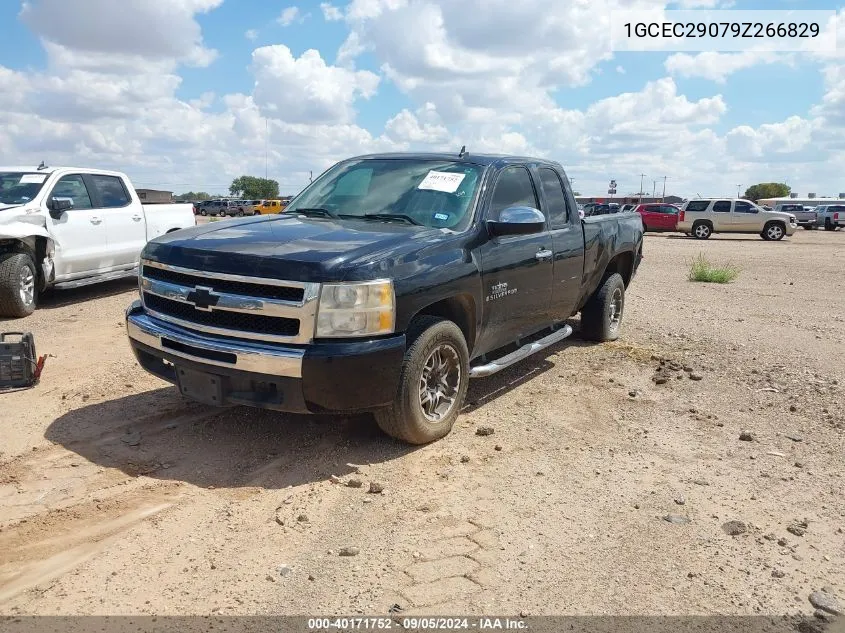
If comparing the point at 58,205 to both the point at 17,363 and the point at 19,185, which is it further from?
the point at 17,363

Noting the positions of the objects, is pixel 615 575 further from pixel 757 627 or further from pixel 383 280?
pixel 383 280

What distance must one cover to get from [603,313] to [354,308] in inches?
167

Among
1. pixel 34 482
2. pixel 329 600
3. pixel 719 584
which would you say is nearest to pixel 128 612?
pixel 329 600

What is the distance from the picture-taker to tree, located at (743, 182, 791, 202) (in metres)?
119

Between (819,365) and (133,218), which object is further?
(133,218)

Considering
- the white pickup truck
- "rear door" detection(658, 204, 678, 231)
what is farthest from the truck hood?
"rear door" detection(658, 204, 678, 231)

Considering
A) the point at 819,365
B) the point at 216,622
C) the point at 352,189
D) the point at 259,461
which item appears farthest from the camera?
the point at 819,365

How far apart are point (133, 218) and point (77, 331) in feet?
10.8

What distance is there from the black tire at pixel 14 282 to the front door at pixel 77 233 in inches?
25.8

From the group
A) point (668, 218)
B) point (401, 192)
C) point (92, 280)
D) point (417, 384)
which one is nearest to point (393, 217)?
point (401, 192)

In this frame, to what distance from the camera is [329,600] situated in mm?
2971

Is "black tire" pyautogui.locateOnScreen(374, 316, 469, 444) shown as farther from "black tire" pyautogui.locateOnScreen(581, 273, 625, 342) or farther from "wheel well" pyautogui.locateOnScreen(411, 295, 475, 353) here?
"black tire" pyautogui.locateOnScreen(581, 273, 625, 342)

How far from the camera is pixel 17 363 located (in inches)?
223

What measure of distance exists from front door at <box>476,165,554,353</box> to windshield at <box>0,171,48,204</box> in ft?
22.2
